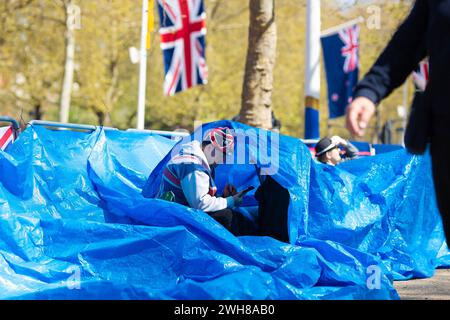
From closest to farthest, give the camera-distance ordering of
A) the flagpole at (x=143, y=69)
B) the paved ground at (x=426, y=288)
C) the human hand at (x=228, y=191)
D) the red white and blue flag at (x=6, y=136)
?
the paved ground at (x=426, y=288) < the human hand at (x=228, y=191) < the red white and blue flag at (x=6, y=136) < the flagpole at (x=143, y=69)

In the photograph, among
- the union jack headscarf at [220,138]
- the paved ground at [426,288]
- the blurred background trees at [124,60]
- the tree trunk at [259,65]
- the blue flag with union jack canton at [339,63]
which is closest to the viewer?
the paved ground at [426,288]

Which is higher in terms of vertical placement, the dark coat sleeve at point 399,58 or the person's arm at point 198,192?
the dark coat sleeve at point 399,58

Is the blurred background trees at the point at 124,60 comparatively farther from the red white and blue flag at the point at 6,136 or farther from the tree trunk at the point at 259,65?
the red white and blue flag at the point at 6,136

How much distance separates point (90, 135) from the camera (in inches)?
297

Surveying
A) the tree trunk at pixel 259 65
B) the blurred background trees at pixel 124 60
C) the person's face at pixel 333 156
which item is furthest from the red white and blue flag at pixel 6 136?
the blurred background trees at pixel 124 60

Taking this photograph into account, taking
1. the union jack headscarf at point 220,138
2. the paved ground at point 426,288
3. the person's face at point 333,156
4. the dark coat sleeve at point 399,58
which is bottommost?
the paved ground at point 426,288

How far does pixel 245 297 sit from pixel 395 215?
2797 mm

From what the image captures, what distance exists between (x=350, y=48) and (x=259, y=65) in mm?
4396

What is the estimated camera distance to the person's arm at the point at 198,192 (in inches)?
245

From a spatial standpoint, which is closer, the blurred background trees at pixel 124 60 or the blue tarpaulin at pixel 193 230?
the blue tarpaulin at pixel 193 230

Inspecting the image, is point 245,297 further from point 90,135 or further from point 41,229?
point 90,135

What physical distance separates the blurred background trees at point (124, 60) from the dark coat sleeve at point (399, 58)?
19.1 meters

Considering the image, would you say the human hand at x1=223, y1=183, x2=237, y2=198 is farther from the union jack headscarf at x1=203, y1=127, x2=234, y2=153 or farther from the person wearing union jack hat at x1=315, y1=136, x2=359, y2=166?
the person wearing union jack hat at x1=315, y1=136, x2=359, y2=166

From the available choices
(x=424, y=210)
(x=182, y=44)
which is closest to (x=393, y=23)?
(x=182, y=44)
